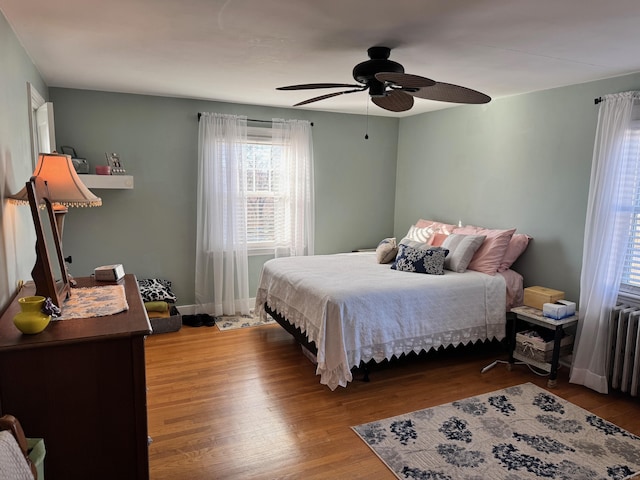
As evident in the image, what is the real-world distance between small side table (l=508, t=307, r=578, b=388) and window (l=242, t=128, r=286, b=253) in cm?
283

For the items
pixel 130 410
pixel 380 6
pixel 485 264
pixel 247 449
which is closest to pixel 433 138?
pixel 485 264

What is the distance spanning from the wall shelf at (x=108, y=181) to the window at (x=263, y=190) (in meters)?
1.31

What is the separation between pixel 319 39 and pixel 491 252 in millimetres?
2503

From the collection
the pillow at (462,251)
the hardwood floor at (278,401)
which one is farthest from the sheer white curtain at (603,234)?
the pillow at (462,251)

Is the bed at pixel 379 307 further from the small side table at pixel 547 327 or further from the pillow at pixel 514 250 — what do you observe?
the small side table at pixel 547 327

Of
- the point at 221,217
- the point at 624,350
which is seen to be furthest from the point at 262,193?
the point at 624,350

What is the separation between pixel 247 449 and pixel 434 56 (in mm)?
2740

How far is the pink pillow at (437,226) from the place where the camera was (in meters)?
4.60

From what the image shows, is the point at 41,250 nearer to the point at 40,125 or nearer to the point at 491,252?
the point at 40,125

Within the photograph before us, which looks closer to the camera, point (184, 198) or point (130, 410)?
point (130, 410)

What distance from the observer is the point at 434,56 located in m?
2.87

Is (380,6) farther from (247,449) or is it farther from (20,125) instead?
(247,449)

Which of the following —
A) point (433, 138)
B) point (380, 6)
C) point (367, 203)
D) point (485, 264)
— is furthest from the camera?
point (367, 203)

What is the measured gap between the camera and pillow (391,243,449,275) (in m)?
3.88
